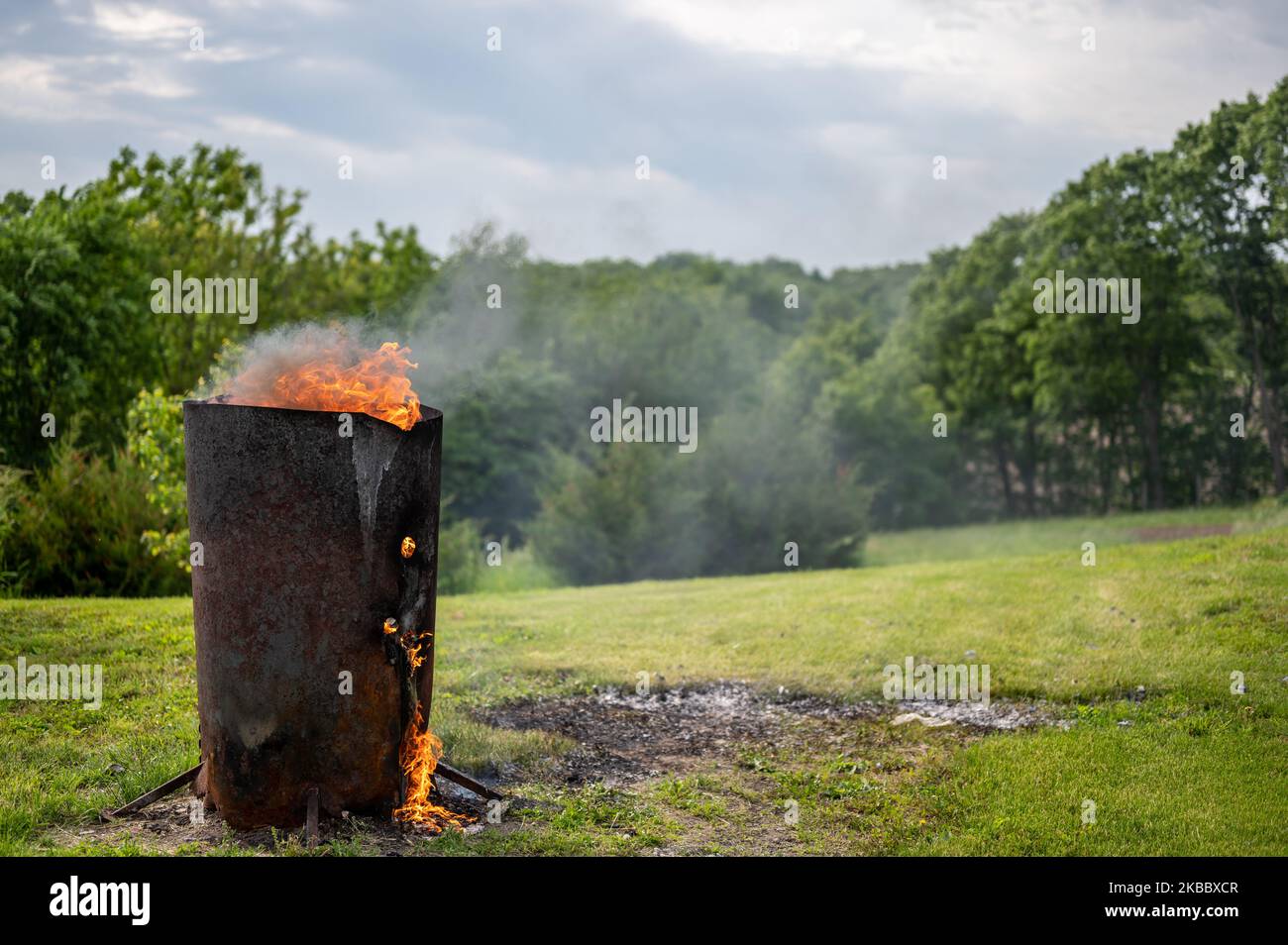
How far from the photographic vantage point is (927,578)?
546 inches

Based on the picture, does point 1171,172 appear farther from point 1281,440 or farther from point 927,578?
point 927,578

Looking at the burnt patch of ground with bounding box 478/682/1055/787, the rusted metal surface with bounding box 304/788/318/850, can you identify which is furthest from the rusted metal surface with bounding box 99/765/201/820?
the burnt patch of ground with bounding box 478/682/1055/787

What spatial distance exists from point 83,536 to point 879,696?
981 centimetres

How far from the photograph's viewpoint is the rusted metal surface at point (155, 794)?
5.83 meters

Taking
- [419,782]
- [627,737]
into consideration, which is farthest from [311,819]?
[627,737]

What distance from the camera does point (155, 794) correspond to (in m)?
5.91
